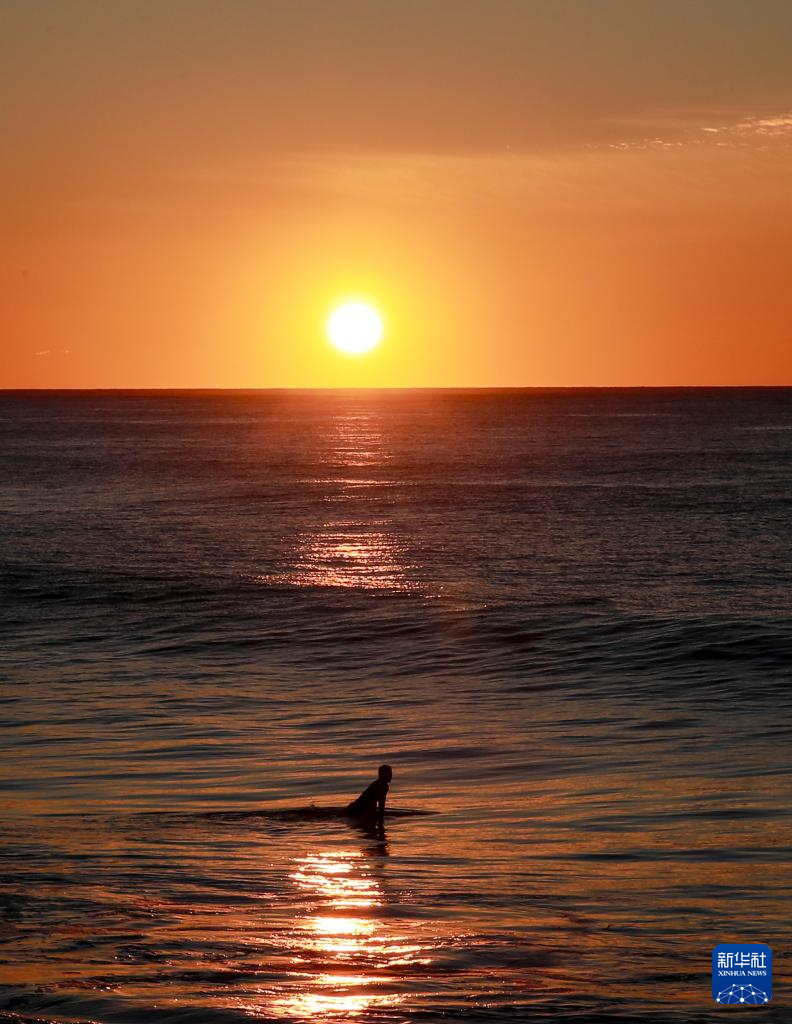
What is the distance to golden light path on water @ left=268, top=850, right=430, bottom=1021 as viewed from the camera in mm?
10945

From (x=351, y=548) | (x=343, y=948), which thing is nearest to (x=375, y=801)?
(x=343, y=948)

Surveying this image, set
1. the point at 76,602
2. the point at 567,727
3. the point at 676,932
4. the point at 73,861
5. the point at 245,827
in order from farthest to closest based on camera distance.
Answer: the point at 76,602 → the point at 567,727 → the point at 245,827 → the point at 73,861 → the point at 676,932

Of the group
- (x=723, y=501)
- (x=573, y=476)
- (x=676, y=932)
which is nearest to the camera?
(x=676, y=932)

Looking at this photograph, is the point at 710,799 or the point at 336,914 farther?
the point at 710,799

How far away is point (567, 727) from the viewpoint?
965 inches

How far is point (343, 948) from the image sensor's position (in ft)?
40.3

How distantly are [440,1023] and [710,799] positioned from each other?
922cm

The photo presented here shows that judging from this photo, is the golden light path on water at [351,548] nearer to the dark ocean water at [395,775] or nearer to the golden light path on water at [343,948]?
the dark ocean water at [395,775]

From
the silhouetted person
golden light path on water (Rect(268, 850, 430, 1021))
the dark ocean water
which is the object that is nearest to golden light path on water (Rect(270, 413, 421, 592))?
the dark ocean water

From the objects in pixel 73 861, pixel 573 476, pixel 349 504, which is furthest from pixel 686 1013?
pixel 573 476

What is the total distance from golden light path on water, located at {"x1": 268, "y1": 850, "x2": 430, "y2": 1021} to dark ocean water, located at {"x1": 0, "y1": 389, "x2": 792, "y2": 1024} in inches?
1.6

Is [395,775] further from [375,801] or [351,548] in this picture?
[351,548]

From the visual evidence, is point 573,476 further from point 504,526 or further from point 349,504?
point 504,526

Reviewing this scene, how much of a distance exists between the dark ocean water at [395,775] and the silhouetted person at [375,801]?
0.39 metres
